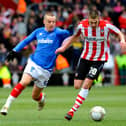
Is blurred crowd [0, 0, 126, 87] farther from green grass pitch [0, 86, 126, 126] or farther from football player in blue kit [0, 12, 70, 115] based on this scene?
football player in blue kit [0, 12, 70, 115]

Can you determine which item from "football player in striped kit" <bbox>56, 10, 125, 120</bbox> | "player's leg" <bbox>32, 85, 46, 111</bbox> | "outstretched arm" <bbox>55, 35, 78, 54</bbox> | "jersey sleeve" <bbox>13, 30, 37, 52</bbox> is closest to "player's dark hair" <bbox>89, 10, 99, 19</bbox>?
"football player in striped kit" <bbox>56, 10, 125, 120</bbox>

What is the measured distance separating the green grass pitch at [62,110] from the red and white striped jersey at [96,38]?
1218 millimetres

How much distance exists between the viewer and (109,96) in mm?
18812

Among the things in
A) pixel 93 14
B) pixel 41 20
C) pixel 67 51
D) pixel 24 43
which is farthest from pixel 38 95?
pixel 41 20

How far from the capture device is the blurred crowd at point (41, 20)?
24062 mm

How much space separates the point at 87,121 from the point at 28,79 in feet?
4.55

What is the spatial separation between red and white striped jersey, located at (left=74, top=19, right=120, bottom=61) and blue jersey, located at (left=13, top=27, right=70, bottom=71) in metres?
0.35

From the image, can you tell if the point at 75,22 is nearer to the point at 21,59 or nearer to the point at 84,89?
the point at 21,59

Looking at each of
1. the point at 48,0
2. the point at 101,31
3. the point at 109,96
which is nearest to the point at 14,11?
the point at 48,0

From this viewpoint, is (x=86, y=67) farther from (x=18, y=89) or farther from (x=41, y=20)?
(x=41, y=20)

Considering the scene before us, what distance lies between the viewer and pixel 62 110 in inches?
554

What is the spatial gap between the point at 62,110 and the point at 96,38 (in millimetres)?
2472

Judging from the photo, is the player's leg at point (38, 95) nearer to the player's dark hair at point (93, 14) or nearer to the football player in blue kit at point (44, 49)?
the football player in blue kit at point (44, 49)

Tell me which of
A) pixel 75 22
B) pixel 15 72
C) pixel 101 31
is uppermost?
pixel 101 31
